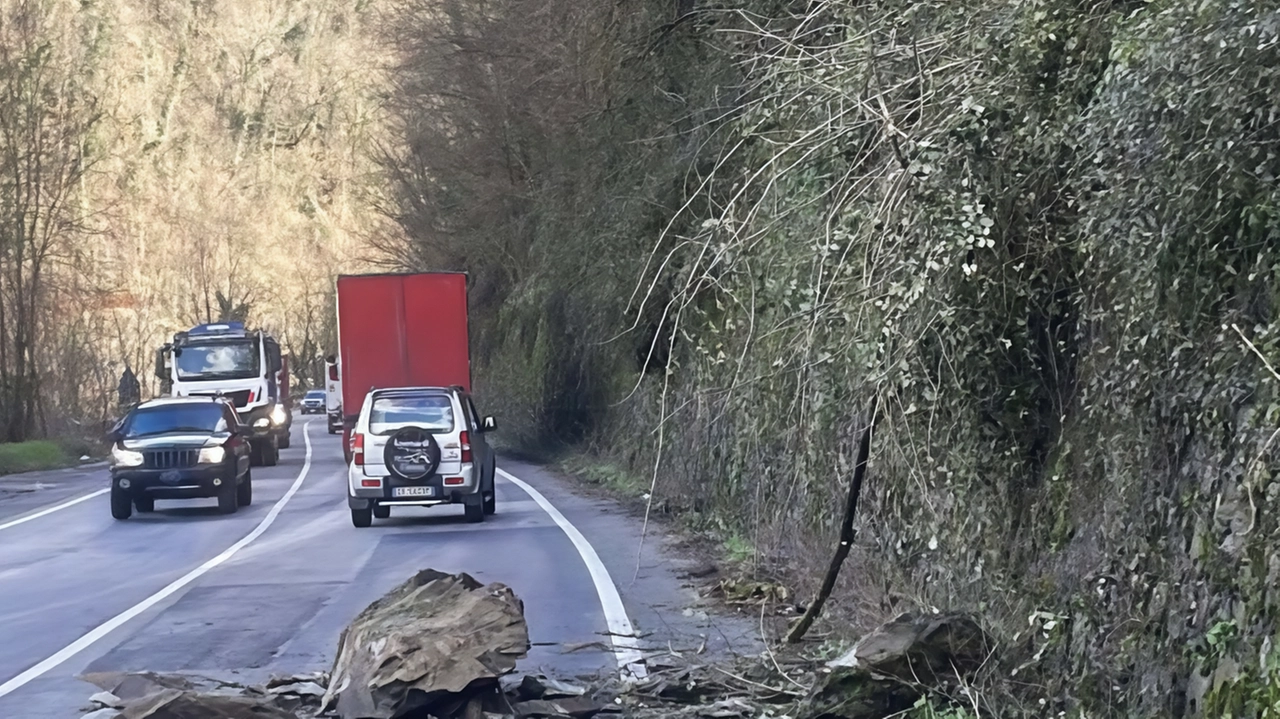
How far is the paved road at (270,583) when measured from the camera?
32.7 ft

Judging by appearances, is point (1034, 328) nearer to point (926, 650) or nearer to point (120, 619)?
point (926, 650)

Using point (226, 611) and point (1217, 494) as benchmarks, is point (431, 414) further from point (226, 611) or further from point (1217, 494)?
point (1217, 494)

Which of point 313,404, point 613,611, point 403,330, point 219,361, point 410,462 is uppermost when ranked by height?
point 403,330

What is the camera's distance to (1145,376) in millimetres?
6836

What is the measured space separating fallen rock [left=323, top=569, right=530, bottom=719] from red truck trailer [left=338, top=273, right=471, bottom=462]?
18948 mm

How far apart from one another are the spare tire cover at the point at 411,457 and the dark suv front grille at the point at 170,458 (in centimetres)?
449

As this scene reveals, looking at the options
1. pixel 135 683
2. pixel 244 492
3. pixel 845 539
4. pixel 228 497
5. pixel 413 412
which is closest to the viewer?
pixel 135 683

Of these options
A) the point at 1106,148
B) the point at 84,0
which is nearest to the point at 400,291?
the point at 1106,148

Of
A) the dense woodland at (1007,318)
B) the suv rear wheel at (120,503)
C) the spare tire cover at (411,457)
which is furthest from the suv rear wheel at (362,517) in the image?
the suv rear wheel at (120,503)

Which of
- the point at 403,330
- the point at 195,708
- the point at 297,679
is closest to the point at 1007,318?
the point at 297,679

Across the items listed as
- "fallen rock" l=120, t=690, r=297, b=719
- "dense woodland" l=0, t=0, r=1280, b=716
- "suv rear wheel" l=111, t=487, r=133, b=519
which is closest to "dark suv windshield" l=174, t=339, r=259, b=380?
"suv rear wheel" l=111, t=487, r=133, b=519

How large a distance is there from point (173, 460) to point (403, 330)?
684 cm

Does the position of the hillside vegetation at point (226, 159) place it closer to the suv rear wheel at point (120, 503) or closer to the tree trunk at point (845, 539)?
the suv rear wheel at point (120, 503)

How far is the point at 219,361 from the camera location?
37.7 m
